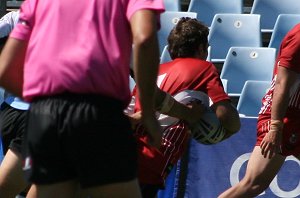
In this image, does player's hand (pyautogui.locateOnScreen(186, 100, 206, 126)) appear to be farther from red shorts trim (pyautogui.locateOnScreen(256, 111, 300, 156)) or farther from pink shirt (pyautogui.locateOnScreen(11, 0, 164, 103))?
red shorts trim (pyautogui.locateOnScreen(256, 111, 300, 156))

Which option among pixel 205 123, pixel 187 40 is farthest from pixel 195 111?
pixel 187 40

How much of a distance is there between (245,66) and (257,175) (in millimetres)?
2959

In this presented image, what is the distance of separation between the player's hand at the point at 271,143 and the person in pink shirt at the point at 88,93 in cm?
190

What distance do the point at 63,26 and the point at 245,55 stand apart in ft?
16.8

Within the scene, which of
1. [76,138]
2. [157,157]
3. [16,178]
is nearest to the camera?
[76,138]

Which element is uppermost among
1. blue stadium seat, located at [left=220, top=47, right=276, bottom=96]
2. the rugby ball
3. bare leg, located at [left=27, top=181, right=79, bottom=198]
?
bare leg, located at [left=27, top=181, right=79, bottom=198]

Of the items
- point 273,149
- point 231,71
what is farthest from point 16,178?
point 231,71

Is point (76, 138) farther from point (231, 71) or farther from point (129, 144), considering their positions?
point (231, 71)

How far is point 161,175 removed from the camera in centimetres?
438

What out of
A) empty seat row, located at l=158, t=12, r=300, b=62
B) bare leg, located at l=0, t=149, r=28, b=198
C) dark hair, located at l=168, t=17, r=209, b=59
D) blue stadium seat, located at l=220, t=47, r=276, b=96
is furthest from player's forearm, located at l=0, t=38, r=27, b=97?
empty seat row, located at l=158, t=12, r=300, b=62

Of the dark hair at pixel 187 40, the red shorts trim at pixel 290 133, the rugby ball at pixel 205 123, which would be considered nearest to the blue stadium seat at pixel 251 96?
the red shorts trim at pixel 290 133

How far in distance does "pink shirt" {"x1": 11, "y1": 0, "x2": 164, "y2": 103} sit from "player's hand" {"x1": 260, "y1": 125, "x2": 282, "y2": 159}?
6.44 ft

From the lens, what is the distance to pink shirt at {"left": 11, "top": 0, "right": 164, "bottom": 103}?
321 centimetres

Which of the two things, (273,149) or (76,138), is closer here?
(76,138)
